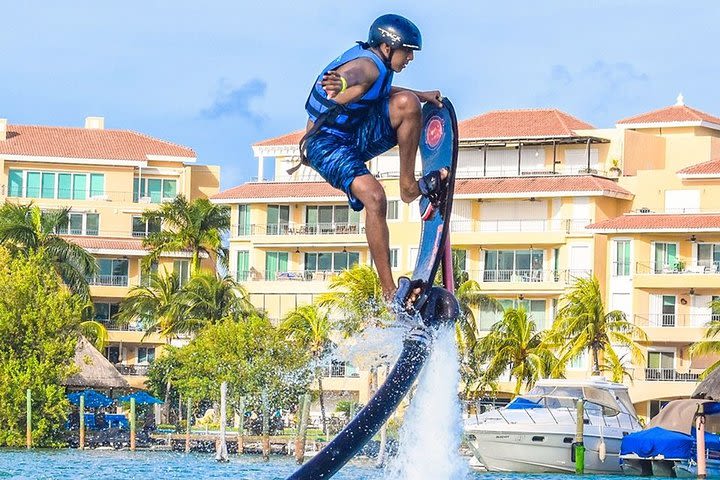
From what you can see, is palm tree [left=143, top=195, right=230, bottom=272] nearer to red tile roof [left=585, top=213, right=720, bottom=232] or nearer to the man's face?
red tile roof [left=585, top=213, right=720, bottom=232]

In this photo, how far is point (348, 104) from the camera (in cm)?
1175

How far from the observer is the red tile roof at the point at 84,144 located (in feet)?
297

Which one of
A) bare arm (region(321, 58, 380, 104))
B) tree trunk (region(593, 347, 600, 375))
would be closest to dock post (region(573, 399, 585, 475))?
tree trunk (region(593, 347, 600, 375))

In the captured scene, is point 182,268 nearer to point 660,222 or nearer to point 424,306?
point 660,222

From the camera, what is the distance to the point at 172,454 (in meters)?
54.3

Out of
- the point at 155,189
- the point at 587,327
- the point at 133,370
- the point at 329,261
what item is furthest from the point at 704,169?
the point at 155,189

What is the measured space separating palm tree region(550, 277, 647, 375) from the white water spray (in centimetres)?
4880

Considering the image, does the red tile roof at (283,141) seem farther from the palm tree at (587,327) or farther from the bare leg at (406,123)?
→ the bare leg at (406,123)

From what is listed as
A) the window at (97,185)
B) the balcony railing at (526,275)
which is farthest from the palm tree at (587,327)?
the window at (97,185)

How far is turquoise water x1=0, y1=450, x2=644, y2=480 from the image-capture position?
39375 millimetres

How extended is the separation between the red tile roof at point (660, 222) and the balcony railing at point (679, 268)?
5.08ft

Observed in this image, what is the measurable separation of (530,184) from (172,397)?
17785 mm

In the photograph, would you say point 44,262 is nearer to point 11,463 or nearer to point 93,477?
point 11,463

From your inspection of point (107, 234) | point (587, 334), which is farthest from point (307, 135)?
point (107, 234)
